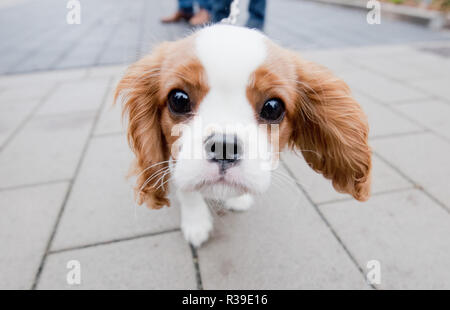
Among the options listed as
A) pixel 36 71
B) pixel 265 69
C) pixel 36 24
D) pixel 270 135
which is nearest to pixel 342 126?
pixel 270 135

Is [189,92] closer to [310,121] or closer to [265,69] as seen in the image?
[265,69]

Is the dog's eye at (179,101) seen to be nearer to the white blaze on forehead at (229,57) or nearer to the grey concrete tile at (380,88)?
the white blaze on forehead at (229,57)

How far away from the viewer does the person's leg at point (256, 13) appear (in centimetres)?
345

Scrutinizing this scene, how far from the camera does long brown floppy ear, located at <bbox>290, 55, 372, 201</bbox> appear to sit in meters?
1.65

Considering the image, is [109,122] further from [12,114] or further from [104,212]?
[104,212]

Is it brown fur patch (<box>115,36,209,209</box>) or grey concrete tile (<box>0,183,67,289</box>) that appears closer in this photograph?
brown fur patch (<box>115,36,209,209</box>)

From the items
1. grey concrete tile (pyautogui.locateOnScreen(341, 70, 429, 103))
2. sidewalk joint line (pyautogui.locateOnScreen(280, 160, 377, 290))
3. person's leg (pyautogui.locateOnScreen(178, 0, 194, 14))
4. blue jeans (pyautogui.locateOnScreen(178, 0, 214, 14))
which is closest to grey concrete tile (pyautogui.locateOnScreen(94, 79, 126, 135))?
sidewalk joint line (pyautogui.locateOnScreen(280, 160, 377, 290))

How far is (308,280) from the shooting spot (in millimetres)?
1757

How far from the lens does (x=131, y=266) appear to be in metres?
1.85

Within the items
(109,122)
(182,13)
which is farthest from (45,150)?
(182,13)

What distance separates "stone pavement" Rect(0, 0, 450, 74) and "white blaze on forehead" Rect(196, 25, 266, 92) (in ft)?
11.6

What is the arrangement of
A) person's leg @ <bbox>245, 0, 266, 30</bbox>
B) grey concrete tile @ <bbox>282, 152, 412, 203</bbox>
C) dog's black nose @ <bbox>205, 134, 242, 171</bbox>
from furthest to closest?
person's leg @ <bbox>245, 0, 266, 30</bbox> < grey concrete tile @ <bbox>282, 152, 412, 203</bbox> < dog's black nose @ <bbox>205, 134, 242, 171</bbox>

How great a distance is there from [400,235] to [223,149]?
1.47 metres

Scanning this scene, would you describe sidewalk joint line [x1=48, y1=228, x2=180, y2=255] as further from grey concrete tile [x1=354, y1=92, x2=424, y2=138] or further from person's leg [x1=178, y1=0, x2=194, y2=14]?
person's leg [x1=178, y1=0, x2=194, y2=14]
